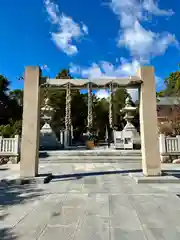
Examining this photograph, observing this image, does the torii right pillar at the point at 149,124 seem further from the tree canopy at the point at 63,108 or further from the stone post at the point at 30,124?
the tree canopy at the point at 63,108

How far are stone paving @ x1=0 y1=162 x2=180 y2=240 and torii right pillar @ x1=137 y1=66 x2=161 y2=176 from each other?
2.26ft

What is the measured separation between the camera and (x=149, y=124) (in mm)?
4984

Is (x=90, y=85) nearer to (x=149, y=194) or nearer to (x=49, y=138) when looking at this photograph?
(x=149, y=194)

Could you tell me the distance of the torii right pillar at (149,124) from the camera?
4883mm

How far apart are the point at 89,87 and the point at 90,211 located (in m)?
3.55

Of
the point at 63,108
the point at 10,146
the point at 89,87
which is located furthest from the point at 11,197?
the point at 63,108

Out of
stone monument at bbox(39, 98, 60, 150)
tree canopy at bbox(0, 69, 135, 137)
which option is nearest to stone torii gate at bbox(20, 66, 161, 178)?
stone monument at bbox(39, 98, 60, 150)

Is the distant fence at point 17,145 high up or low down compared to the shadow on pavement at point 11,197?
up

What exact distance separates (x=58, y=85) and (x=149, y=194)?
376 cm

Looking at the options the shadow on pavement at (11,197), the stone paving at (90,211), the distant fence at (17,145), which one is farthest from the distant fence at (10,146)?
the stone paving at (90,211)

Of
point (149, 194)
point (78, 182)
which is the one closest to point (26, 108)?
point (78, 182)

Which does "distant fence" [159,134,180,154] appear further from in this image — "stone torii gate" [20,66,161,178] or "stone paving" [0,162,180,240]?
"stone paving" [0,162,180,240]

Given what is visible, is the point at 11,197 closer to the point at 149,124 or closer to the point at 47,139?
the point at 149,124

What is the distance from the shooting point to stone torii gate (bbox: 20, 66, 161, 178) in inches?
192
